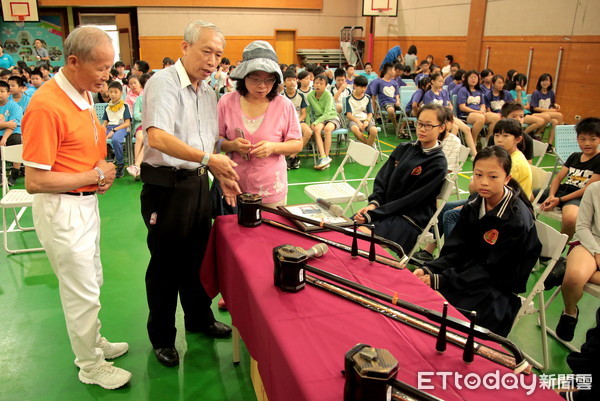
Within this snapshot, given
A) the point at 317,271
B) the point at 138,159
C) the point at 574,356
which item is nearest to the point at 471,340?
the point at 317,271

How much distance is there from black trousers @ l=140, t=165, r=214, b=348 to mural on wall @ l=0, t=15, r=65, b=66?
17646 mm

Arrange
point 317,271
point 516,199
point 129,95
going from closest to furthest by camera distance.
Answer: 1. point 317,271
2. point 516,199
3. point 129,95

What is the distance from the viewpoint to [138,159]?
6.19 metres

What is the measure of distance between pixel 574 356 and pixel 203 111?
2254mm

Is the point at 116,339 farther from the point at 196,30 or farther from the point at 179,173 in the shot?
the point at 196,30

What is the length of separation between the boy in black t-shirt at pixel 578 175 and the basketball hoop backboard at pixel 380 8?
12748 millimetres

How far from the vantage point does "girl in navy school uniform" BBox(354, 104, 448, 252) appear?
3.37m

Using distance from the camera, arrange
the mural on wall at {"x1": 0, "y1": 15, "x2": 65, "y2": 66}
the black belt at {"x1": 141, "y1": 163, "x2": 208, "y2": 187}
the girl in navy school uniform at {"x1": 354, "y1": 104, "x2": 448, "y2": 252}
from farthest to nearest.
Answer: the mural on wall at {"x1": 0, "y1": 15, "x2": 65, "y2": 66}
the girl in navy school uniform at {"x1": 354, "y1": 104, "x2": 448, "y2": 252}
the black belt at {"x1": 141, "y1": 163, "x2": 208, "y2": 187}

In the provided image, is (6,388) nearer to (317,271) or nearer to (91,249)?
(91,249)

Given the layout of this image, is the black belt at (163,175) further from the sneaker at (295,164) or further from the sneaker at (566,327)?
the sneaker at (295,164)

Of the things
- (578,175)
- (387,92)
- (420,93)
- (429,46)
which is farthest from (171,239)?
(429,46)

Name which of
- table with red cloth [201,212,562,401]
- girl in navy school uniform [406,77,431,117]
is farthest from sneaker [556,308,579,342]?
girl in navy school uniform [406,77,431,117]

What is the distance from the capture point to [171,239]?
2.47 m

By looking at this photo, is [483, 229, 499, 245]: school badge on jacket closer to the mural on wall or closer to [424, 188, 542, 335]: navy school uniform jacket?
[424, 188, 542, 335]: navy school uniform jacket
